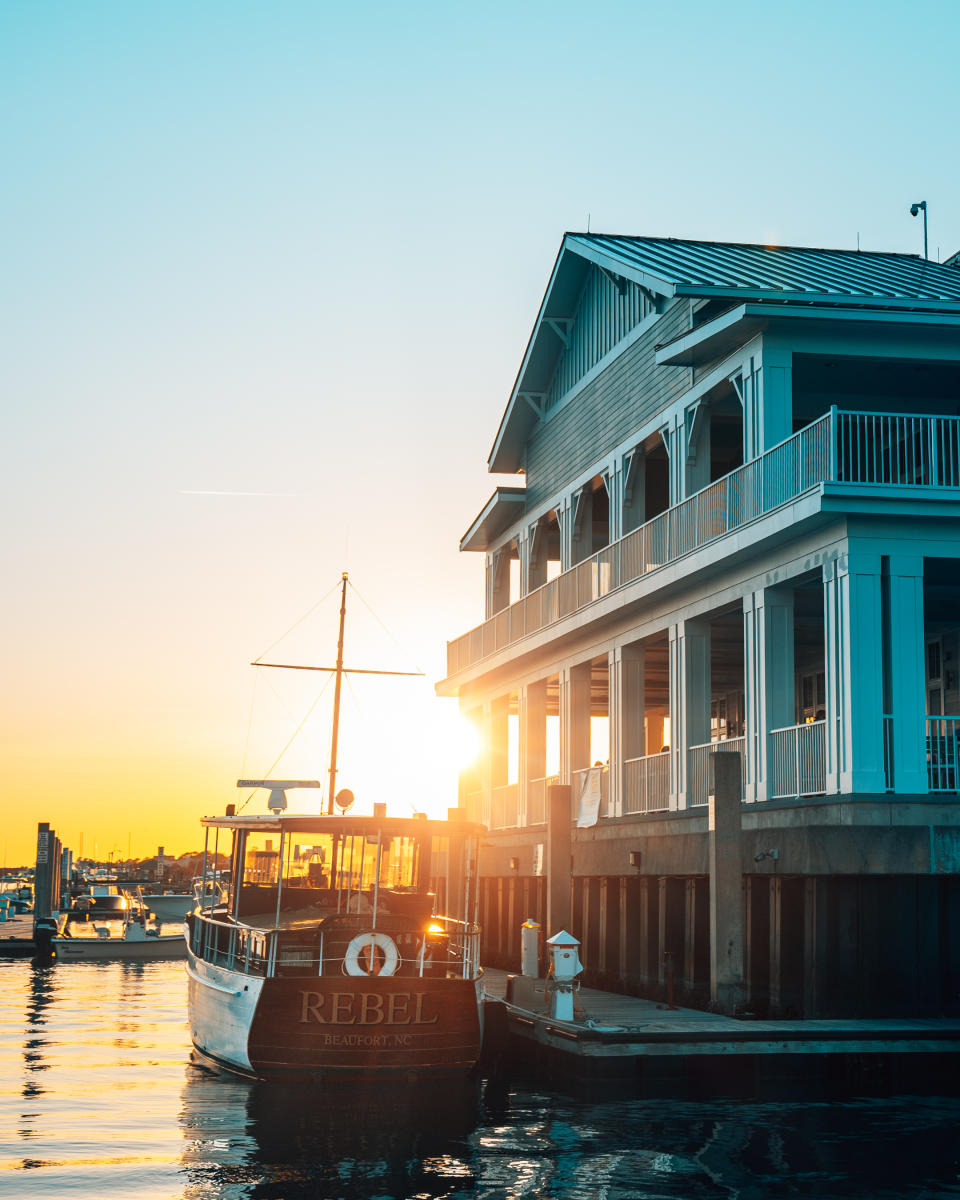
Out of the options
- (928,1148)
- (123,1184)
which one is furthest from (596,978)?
(123,1184)

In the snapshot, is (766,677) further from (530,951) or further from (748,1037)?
(530,951)

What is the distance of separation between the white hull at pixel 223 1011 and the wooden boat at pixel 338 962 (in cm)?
3

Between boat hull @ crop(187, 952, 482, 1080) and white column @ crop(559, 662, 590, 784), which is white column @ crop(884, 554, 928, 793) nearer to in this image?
boat hull @ crop(187, 952, 482, 1080)

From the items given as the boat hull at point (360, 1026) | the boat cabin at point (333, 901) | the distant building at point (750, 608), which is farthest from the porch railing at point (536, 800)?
the boat hull at point (360, 1026)

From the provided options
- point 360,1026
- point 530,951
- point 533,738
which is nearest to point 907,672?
point 360,1026

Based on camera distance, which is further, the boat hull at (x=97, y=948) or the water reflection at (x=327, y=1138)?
the boat hull at (x=97, y=948)

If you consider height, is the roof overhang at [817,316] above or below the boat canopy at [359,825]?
above

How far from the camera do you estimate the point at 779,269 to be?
94.6ft

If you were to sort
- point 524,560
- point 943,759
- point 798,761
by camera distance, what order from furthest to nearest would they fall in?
point 524,560
point 798,761
point 943,759

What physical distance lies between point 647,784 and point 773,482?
7.59 meters

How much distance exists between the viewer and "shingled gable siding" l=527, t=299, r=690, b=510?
96.0ft

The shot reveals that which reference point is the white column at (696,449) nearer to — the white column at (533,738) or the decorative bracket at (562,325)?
the decorative bracket at (562,325)

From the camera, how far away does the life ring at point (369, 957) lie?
1939cm

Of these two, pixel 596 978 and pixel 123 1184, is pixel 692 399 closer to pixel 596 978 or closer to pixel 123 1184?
pixel 596 978
